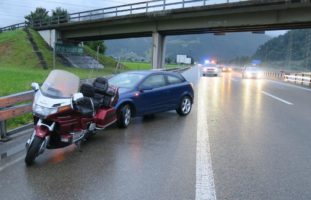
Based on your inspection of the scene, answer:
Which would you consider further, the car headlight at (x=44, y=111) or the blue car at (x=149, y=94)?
the blue car at (x=149, y=94)

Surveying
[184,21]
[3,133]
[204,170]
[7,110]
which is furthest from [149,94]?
[184,21]

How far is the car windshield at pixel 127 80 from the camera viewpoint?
35.1 feet

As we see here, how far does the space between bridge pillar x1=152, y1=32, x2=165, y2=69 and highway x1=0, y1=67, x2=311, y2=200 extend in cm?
3493

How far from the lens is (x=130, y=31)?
4703cm

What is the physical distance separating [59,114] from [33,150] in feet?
2.34

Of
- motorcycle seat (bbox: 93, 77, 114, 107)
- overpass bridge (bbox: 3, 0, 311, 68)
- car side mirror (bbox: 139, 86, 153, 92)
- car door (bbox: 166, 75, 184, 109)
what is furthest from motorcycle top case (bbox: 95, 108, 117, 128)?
overpass bridge (bbox: 3, 0, 311, 68)

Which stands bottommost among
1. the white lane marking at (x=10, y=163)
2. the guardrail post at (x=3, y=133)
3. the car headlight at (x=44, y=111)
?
the white lane marking at (x=10, y=163)

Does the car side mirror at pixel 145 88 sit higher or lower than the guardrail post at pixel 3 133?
higher

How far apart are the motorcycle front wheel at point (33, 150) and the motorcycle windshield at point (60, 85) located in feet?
2.61

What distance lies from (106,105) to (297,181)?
4350mm

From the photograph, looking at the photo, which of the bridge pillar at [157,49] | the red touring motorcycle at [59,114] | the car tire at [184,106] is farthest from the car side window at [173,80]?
the bridge pillar at [157,49]

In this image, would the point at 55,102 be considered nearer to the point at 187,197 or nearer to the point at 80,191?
the point at 80,191

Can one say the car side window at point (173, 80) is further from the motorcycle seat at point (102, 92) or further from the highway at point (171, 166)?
the motorcycle seat at point (102, 92)

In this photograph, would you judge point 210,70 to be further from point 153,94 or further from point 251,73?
point 153,94
